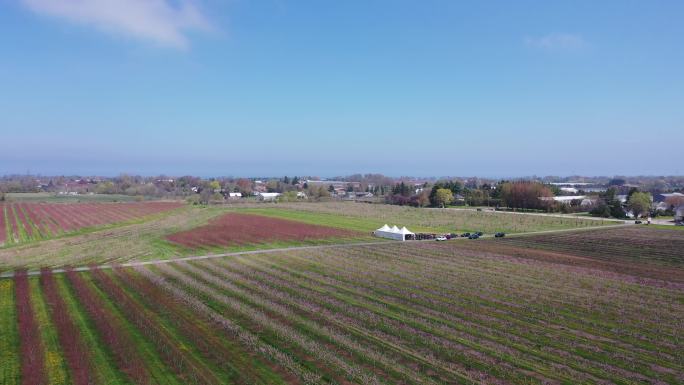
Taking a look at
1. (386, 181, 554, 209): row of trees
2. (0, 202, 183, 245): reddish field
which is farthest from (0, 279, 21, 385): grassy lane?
(386, 181, 554, 209): row of trees

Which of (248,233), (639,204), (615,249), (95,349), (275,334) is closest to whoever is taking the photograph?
(95,349)

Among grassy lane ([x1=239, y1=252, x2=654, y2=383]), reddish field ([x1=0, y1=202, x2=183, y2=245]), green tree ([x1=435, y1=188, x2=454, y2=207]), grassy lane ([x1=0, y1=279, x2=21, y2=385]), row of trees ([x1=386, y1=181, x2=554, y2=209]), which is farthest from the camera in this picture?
green tree ([x1=435, y1=188, x2=454, y2=207])

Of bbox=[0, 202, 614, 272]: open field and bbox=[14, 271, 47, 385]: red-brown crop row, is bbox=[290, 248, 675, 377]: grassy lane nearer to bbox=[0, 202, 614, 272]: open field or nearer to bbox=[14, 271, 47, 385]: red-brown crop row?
bbox=[14, 271, 47, 385]: red-brown crop row

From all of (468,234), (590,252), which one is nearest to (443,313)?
(590,252)

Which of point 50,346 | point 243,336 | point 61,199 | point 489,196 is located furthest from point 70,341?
point 61,199

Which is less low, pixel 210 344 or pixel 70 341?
pixel 70 341

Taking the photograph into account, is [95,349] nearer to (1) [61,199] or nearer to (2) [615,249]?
(2) [615,249]
